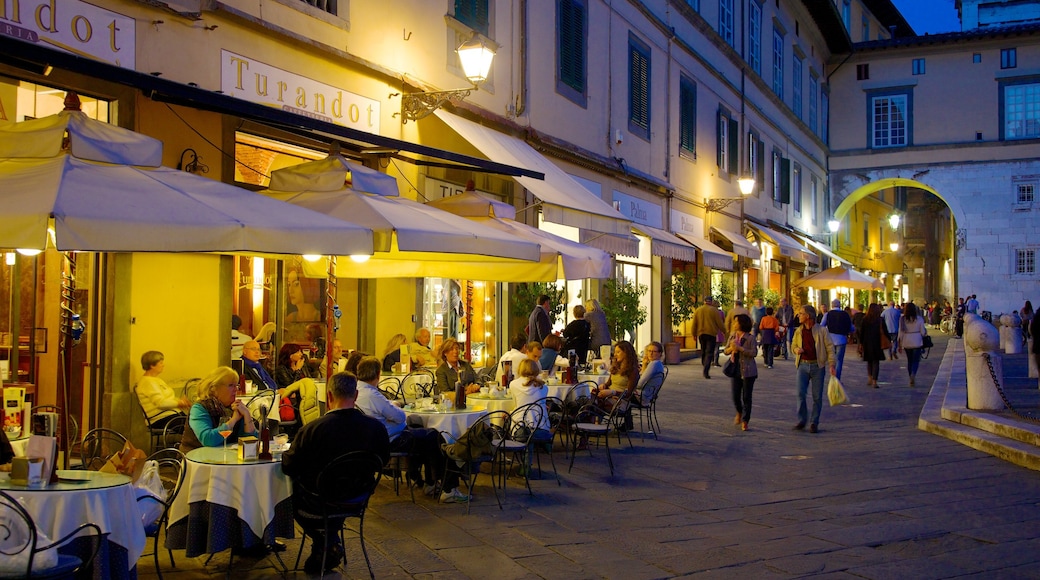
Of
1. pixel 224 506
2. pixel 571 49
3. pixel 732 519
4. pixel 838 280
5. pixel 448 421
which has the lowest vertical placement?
pixel 732 519

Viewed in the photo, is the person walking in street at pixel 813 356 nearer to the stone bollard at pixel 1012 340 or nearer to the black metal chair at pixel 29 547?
the black metal chair at pixel 29 547

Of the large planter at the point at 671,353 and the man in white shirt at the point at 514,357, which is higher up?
the man in white shirt at the point at 514,357

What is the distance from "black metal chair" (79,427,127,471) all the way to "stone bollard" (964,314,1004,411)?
9.23 m

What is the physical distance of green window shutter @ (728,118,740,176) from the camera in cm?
2591

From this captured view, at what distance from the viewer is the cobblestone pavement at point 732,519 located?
17.6 ft

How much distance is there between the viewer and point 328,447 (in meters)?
5.09

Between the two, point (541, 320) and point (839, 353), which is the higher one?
point (541, 320)

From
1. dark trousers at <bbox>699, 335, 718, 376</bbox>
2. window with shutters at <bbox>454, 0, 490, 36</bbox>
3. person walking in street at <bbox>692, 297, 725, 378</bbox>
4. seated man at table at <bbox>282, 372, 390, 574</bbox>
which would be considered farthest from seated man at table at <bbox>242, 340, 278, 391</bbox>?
person walking in street at <bbox>692, 297, 725, 378</bbox>

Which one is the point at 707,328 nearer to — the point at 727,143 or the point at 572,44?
the point at 572,44

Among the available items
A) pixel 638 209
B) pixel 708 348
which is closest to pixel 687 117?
pixel 638 209

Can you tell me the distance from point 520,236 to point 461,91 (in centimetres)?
269

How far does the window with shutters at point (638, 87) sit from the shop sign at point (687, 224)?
8.39 feet

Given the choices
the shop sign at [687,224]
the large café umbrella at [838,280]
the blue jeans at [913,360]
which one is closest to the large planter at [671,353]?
the shop sign at [687,224]

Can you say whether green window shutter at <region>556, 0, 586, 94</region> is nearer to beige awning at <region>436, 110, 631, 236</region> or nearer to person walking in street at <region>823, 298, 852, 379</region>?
beige awning at <region>436, 110, 631, 236</region>
